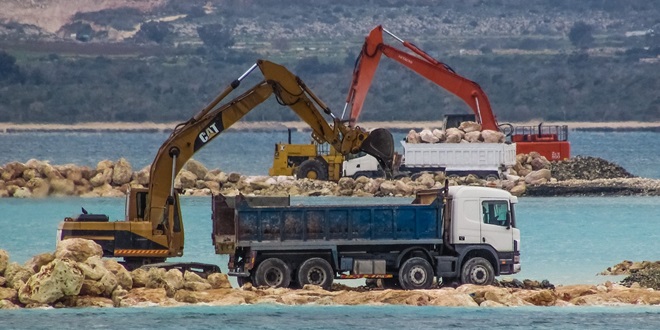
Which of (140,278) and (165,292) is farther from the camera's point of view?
(140,278)

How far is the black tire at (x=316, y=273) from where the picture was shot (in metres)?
28.4

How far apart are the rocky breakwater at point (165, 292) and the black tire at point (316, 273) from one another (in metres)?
0.27

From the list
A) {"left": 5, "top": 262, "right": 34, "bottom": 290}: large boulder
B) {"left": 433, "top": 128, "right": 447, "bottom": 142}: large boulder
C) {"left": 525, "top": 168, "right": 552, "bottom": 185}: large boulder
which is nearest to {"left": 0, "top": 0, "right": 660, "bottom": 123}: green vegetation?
{"left": 433, "top": 128, "right": 447, "bottom": 142}: large boulder

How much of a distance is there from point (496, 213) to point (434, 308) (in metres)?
2.62

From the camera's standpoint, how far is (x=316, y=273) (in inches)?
1125

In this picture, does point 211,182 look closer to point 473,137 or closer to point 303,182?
point 303,182

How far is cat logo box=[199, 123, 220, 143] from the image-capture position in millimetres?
30572

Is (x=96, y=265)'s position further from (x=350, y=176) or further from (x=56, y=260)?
Result: (x=350, y=176)

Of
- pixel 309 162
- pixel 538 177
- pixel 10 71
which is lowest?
pixel 538 177

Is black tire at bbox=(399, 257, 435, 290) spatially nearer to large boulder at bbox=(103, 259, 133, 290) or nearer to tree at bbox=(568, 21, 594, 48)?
large boulder at bbox=(103, 259, 133, 290)

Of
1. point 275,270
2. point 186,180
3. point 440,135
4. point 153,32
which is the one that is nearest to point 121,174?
point 186,180

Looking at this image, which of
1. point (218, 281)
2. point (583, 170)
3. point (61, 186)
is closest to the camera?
point (218, 281)

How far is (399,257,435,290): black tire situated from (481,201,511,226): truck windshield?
1.37 metres

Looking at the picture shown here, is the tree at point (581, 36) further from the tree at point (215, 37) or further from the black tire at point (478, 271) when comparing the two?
the black tire at point (478, 271)
